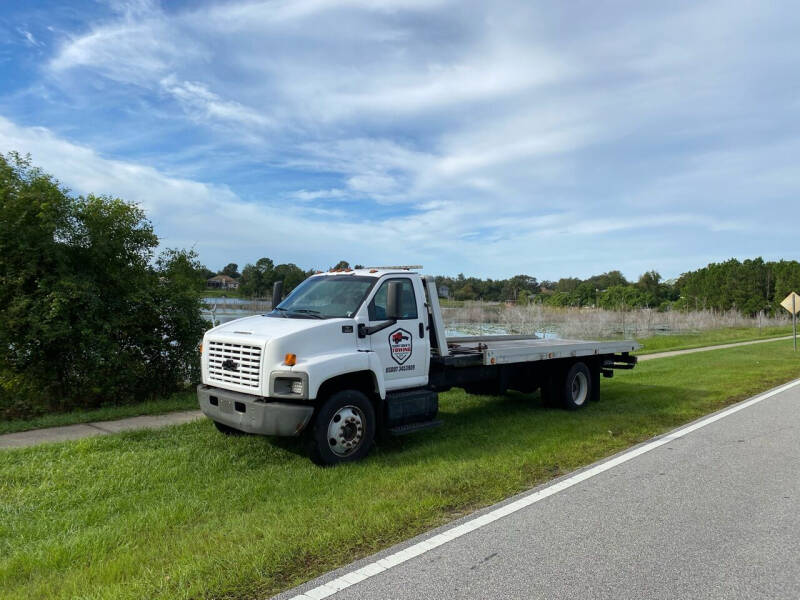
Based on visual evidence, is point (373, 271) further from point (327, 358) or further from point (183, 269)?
point (183, 269)

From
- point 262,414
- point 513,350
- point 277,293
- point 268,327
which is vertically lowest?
point 262,414

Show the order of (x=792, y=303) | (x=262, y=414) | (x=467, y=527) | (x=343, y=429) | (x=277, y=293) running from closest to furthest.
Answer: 1. (x=467, y=527)
2. (x=262, y=414)
3. (x=343, y=429)
4. (x=277, y=293)
5. (x=792, y=303)

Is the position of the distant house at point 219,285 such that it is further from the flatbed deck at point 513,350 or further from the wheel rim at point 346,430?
the wheel rim at point 346,430

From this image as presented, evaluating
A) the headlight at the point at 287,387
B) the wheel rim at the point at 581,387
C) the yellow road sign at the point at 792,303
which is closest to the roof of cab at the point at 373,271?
the headlight at the point at 287,387

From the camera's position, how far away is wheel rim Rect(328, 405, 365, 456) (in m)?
6.39

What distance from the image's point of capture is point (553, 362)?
9.95 m

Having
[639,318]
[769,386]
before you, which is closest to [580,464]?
[769,386]

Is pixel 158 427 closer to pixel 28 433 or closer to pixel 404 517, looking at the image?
pixel 28 433

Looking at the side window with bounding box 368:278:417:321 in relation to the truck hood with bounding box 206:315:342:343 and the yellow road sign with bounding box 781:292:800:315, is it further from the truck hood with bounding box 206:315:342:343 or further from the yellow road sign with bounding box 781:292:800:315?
the yellow road sign with bounding box 781:292:800:315

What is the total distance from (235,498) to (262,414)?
3.15ft

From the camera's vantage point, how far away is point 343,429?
647 centimetres

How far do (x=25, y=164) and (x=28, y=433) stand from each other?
464 cm

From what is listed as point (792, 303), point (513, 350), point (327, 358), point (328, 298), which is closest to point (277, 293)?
point (328, 298)

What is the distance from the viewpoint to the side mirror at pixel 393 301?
682cm
